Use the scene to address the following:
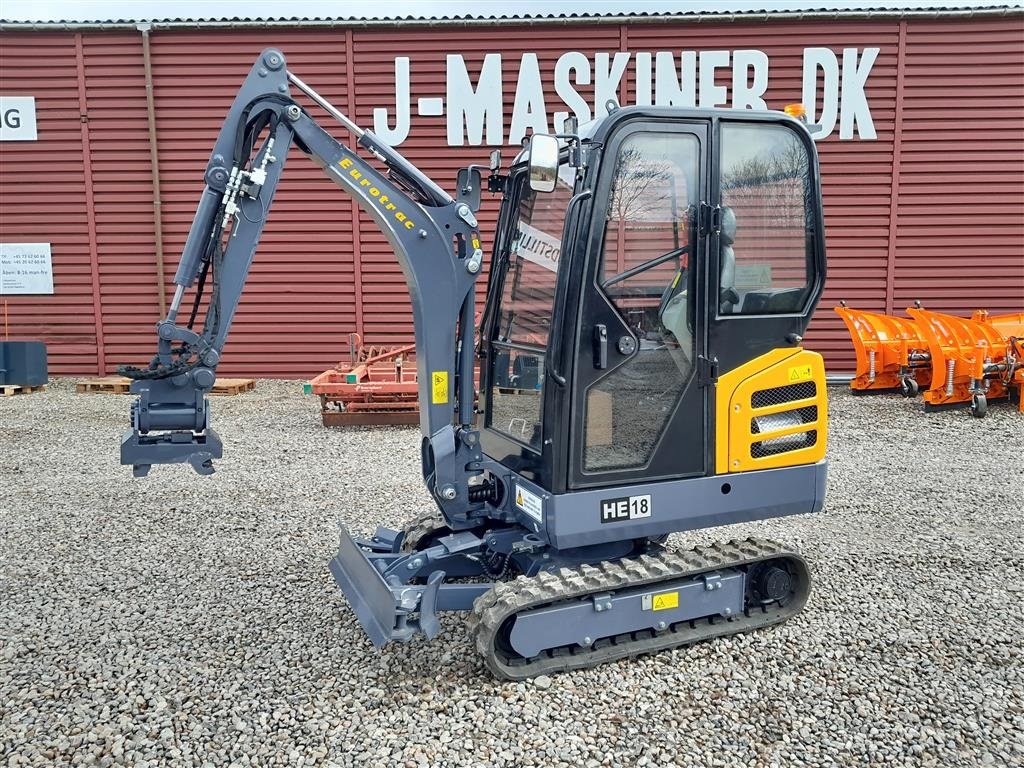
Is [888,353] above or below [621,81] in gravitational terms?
below

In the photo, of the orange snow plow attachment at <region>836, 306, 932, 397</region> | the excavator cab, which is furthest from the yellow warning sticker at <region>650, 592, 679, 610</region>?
the orange snow plow attachment at <region>836, 306, 932, 397</region>

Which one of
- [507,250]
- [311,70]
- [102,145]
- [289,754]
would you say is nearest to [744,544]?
[507,250]

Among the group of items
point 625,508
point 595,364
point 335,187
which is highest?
point 335,187

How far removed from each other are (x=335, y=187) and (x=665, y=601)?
32.4 ft

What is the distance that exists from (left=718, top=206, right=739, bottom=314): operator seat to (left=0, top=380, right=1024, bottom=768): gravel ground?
167cm

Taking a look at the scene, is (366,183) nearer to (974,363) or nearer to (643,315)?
(643,315)

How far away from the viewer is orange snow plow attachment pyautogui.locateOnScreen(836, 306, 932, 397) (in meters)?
10.7

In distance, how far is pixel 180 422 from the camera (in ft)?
12.1

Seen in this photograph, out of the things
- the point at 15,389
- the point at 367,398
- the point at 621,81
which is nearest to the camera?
the point at 367,398

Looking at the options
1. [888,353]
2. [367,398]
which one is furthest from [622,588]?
[888,353]

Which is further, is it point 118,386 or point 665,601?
point 118,386

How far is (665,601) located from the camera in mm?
3863

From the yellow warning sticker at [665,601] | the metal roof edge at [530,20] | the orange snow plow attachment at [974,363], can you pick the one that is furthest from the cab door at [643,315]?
the metal roof edge at [530,20]

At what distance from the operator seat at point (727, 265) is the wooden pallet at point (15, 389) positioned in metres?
11.1
